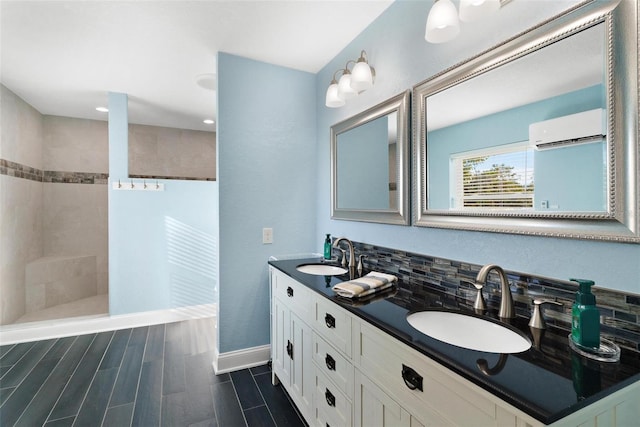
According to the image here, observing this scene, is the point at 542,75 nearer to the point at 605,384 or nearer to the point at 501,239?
the point at 501,239

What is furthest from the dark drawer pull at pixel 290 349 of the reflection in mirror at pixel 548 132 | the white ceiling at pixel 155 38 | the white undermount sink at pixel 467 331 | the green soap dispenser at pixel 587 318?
the white ceiling at pixel 155 38

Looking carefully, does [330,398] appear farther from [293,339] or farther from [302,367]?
[293,339]

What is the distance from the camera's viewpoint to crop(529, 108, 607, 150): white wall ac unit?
91 cm

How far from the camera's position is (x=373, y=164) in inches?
76.7

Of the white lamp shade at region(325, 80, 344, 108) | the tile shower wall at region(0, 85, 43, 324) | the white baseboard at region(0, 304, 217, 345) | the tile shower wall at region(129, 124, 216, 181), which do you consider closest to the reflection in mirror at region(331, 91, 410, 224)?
the white lamp shade at region(325, 80, 344, 108)

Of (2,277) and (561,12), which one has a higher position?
(561,12)

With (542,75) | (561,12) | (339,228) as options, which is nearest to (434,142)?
(542,75)

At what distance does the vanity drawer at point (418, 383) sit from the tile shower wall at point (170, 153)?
4.18m

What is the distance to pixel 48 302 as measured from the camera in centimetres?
362

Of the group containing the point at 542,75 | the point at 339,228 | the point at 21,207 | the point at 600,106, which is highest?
the point at 542,75

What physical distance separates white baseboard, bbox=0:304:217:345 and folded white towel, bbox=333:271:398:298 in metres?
2.69

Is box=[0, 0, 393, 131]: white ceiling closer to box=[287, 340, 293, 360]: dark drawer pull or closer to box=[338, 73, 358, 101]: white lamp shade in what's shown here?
box=[338, 73, 358, 101]: white lamp shade

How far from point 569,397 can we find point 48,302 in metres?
4.86

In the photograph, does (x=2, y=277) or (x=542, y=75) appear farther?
(x=2, y=277)
